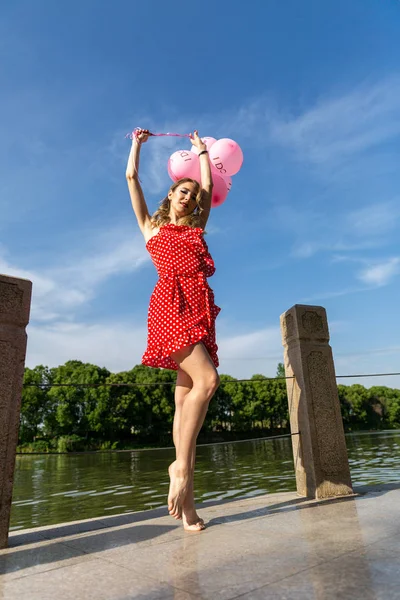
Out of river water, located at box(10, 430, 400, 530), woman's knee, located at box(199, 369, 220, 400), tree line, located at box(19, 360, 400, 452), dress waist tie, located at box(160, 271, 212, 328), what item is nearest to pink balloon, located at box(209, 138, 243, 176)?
dress waist tie, located at box(160, 271, 212, 328)

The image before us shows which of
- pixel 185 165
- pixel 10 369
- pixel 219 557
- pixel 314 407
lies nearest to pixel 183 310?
pixel 10 369

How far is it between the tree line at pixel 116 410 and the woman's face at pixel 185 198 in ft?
97.8

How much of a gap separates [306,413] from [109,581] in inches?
96.5

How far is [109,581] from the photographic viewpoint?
5.58 ft

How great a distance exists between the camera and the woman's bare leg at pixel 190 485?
8.34ft

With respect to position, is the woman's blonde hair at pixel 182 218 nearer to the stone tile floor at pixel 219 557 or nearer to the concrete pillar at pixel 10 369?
the concrete pillar at pixel 10 369

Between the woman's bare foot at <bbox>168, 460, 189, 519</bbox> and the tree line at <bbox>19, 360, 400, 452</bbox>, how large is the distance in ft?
98.7

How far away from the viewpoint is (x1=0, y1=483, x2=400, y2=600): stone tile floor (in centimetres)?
153

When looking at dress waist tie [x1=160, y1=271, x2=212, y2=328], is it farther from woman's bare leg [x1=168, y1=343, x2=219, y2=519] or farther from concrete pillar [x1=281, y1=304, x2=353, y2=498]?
concrete pillar [x1=281, y1=304, x2=353, y2=498]

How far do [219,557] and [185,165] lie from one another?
9.38 ft

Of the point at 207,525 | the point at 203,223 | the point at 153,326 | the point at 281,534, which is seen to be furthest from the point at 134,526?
the point at 203,223

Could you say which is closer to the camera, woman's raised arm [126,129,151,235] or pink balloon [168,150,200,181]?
woman's raised arm [126,129,151,235]

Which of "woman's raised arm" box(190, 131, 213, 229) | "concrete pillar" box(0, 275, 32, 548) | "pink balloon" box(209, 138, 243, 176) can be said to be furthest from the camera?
"pink balloon" box(209, 138, 243, 176)

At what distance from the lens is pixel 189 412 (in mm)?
2506
